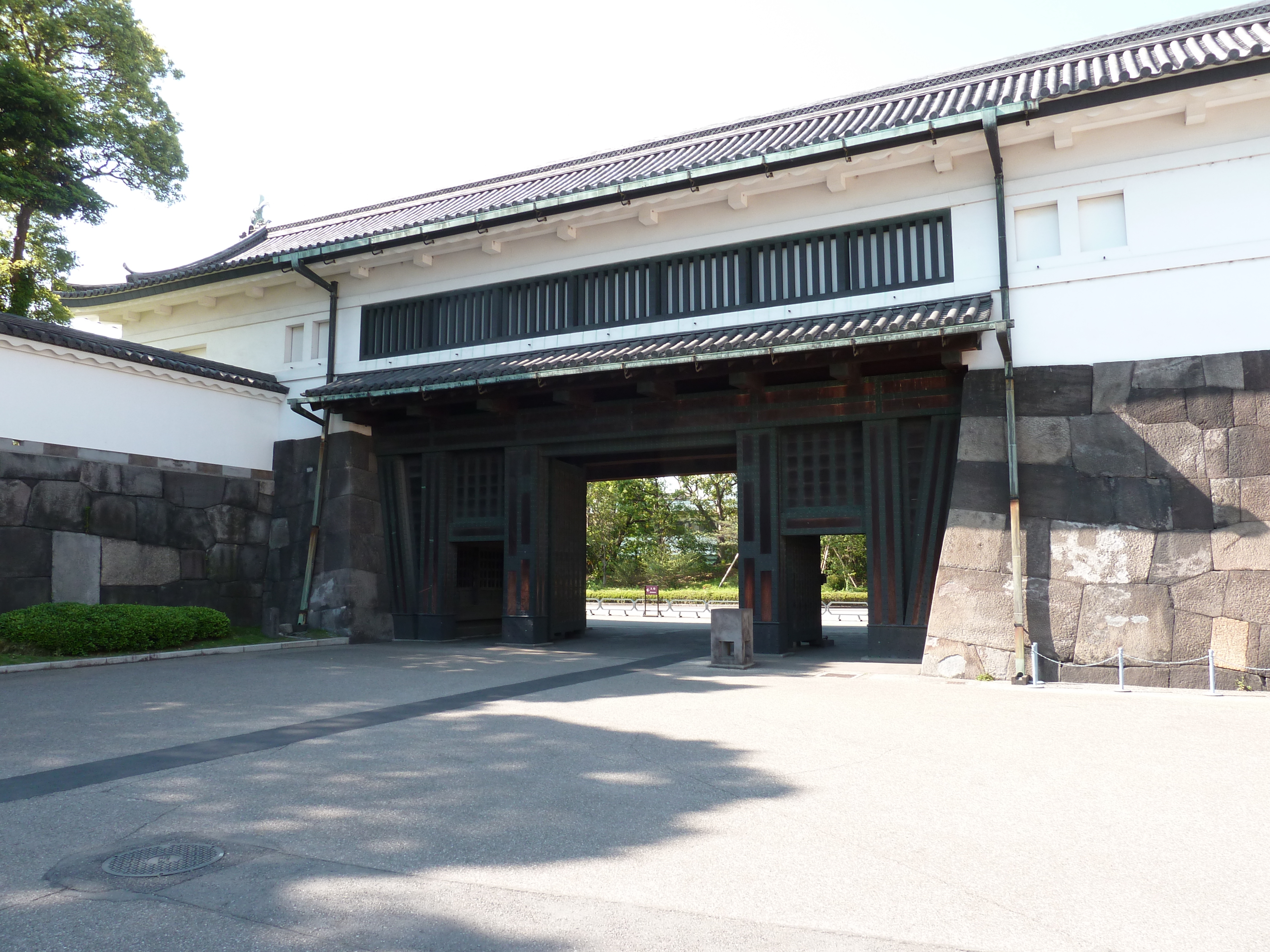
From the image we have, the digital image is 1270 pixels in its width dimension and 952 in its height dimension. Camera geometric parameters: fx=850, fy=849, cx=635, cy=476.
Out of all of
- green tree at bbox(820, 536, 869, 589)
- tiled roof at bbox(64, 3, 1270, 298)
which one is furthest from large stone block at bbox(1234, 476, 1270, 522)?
green tree at bbox(820, 536, 869, 589)

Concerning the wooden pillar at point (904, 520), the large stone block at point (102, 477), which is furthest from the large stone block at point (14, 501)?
the wooden pillar at point (904, 520)

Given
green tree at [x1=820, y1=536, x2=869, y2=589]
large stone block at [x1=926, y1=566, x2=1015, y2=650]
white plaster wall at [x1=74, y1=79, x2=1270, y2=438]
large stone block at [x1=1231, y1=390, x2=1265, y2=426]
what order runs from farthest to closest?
green tree at [x1=820, y1=536, x2=869, y2=589]
large stone block at [x1=926, y1=566, x2=1015, y2=650]
white plaster wall at [x1=74, y1=79, x2=1270, y2=438]
large stone block at [x1=1231, y1=390, x2=1265, y2=426]

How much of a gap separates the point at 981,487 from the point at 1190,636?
2867 millimetres

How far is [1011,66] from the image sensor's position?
14742mm

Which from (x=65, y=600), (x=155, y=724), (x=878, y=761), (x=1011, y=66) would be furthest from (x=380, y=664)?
(x=1011, y=66)

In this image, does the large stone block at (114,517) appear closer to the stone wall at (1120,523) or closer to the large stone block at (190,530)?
the large stone block at (190,530)

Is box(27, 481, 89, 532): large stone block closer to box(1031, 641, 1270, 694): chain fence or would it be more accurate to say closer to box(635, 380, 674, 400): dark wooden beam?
box(635, 380, 674, 400): dark wooden beam

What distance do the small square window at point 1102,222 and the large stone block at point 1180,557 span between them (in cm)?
381

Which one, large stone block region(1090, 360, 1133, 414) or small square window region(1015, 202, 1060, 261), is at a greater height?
small square window region(1015, 202, 1060, 261)

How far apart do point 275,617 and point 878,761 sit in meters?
13.1

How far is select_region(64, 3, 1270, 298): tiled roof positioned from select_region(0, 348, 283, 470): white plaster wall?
2.89 m

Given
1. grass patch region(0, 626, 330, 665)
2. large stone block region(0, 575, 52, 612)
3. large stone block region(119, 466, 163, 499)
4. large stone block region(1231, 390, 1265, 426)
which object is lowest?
grass patch region(0, 626, 330, 665)

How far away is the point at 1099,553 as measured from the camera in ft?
34.3

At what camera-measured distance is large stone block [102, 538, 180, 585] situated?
1371 centimetres
